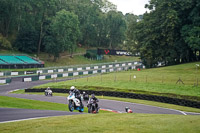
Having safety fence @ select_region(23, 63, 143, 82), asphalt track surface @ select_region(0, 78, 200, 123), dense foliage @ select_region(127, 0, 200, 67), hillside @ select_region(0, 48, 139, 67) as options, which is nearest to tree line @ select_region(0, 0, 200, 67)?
dense foliage @ select_region(127, 0, 200, 67)

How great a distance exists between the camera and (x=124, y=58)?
105000mm

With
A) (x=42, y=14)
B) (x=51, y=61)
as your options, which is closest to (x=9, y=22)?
(x=42, y=14)

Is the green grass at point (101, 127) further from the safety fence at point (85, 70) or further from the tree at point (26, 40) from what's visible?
the tree at point (26, 40)

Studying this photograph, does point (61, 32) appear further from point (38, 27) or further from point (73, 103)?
point (73, 103)

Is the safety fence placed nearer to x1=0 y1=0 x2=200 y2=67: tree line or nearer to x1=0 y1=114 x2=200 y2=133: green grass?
x1=0 y1=0 x2=200 y2=67: tree line

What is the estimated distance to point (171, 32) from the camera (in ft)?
202

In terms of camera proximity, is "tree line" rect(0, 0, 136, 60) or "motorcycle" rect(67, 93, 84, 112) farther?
"tree line" rect(0, 0, 136, 60)

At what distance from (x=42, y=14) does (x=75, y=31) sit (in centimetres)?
1146

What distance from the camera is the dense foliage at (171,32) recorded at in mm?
60644

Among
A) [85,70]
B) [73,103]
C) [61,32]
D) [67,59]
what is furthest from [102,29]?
[73,103]

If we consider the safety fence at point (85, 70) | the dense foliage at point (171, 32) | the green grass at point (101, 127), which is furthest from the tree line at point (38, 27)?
the green grass at point (101, 127)

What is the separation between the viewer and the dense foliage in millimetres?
60644

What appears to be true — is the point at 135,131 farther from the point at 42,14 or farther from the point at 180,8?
the point at 42,14

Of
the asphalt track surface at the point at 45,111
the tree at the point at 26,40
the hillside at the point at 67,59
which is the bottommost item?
the asphalt track surface at the point at 45,111
